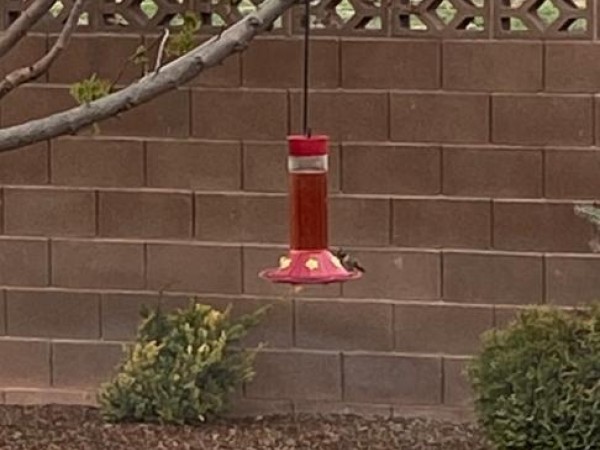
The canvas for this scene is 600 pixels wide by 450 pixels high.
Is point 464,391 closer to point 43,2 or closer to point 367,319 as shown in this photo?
point 367,319

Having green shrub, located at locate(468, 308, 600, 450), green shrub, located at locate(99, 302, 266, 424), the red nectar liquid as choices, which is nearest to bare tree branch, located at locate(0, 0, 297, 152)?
the red nectar liquid

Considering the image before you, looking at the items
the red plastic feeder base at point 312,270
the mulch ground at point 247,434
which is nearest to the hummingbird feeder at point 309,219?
the red plastic feeder base at point 312,270

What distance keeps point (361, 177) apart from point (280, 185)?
0.34 metres

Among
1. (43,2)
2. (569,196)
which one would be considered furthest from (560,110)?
(43,2)

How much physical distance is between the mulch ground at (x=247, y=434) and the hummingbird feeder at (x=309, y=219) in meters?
2.01

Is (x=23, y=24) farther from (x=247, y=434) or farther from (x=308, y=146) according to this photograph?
(x=247, y=434)

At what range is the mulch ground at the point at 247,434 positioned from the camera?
290 inches

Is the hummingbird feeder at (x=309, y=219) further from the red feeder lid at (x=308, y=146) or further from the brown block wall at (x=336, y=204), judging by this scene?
the brown block wall at (x=336, y=204)

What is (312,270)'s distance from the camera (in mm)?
5383

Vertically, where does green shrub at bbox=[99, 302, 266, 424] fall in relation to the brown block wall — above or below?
below

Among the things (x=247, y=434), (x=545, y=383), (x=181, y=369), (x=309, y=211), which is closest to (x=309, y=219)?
(x=309, y=211)

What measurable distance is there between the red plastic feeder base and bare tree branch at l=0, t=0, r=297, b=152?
0.64 m

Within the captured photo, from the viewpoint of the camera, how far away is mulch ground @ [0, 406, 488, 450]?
290 inches

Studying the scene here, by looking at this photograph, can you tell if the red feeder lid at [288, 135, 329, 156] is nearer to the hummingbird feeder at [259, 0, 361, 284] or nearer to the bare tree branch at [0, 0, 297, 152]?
the hummingbird feeder at [259, 0, 361, 284]
